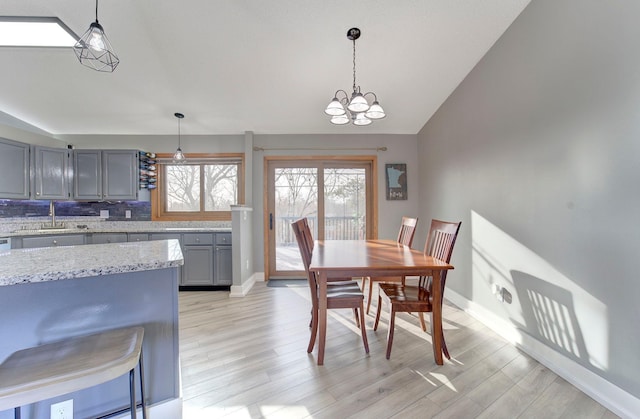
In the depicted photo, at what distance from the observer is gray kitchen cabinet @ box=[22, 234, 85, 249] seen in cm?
301

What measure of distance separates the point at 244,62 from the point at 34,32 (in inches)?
67.3

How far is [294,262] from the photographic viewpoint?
4.14 m

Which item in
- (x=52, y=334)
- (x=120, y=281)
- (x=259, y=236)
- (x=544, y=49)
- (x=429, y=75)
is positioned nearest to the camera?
(x=52, y=334)

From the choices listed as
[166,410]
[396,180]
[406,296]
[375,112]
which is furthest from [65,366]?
[396,180]

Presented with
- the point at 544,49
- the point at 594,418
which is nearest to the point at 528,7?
the point at 544,49

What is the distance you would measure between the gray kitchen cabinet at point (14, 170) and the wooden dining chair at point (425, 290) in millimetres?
4514

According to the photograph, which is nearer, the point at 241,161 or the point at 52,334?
the point at 52,334

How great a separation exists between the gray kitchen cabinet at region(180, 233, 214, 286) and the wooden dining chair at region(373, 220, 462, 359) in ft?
7.82

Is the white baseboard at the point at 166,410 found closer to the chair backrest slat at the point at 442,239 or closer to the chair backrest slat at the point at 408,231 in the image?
the chair backrest slat at the point at 442,239

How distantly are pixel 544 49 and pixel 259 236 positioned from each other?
3.73 m

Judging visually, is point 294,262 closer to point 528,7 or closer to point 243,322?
point 243,322

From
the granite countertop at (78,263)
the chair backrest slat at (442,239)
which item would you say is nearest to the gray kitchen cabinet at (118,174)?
the granite countertop at (78,263)

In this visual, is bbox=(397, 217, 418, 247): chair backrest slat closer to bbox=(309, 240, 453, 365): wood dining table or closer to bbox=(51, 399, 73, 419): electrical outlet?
bbox=(309, 240, 453, 365): wood dining table

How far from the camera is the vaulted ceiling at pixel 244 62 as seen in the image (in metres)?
2.07
